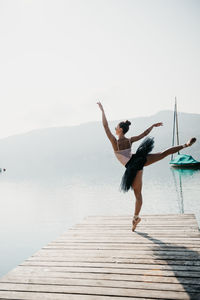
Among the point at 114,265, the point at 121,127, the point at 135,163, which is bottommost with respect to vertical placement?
the point at 114,265

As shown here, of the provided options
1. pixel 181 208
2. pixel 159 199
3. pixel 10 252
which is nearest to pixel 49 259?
pixel 10 252

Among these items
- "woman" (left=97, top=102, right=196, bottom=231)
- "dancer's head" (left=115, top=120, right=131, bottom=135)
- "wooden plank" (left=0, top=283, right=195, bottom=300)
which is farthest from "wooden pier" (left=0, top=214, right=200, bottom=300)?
"dancer's head" (left=115, top=120, right=131, bottom=135)

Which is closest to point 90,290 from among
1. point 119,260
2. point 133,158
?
point 119,260

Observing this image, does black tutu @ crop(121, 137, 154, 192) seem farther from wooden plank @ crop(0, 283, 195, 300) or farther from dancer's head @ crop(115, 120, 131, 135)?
wooden plank @ crop(0, 283, 195, 300)

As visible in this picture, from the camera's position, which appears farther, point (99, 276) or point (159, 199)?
point (159, 199)

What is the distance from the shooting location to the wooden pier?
10.2ft

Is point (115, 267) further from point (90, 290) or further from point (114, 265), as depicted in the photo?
point (90, 290)

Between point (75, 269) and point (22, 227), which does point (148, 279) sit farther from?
point (22, 227)

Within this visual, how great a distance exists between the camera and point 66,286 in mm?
3330

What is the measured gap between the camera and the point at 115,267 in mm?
3773

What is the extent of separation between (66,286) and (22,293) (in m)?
0.55

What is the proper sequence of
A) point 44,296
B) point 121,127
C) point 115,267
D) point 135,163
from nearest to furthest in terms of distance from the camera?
point 44,296, point 115,267, point 135,163, point 121,127

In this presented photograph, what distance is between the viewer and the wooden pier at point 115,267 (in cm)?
310

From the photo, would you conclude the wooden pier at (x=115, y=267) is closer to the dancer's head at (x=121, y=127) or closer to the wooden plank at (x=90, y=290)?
the wooden plank at (x=90, y=290)
